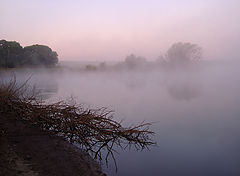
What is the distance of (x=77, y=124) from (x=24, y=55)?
30.3 metres

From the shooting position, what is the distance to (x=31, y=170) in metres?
2.74

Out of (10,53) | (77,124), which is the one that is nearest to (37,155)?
(77,124)

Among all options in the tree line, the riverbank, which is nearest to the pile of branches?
the riverbank

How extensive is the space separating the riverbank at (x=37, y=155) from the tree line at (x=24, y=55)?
2479 cm

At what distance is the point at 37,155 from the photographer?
322cm

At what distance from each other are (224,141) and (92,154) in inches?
168

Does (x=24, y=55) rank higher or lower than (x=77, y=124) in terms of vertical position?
higher

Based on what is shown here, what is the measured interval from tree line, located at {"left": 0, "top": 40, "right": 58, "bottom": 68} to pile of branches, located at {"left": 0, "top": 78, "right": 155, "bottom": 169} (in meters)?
23.8

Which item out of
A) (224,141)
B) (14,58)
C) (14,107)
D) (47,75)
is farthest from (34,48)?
(224,141)

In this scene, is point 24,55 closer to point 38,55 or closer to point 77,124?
point 38,55

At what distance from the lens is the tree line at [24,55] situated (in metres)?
27.0

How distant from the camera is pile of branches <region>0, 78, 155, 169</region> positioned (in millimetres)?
3598

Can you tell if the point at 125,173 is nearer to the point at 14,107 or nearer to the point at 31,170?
the point at 31,170

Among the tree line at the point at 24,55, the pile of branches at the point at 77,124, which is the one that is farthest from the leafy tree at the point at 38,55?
the pile of branches at the point at 77,124
